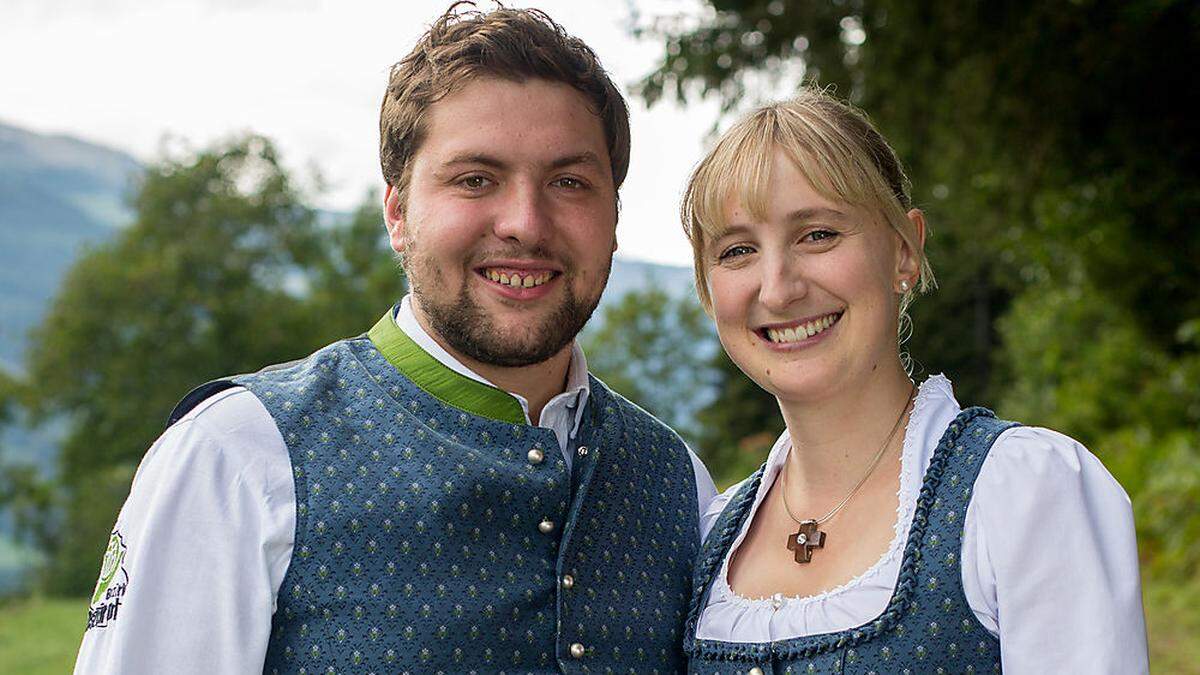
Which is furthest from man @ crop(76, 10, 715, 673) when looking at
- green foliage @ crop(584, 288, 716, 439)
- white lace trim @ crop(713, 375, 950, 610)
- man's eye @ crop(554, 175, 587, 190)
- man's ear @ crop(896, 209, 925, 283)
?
green foliage @ crop(584, 288, 716, 439)

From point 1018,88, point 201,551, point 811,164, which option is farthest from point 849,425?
point 1018,88

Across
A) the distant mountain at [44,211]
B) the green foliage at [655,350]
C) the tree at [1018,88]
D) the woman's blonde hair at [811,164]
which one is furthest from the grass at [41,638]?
the distant mountain at [44,211]

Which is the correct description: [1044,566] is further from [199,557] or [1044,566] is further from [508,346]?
[199,557]

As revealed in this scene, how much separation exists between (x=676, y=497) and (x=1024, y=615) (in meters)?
0.76

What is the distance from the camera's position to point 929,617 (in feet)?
5.96

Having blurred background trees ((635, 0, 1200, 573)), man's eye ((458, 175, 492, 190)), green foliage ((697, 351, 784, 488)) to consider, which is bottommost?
man's eye ((458, 175, 492, 190))

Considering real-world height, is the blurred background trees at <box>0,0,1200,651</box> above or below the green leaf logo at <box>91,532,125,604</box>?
above

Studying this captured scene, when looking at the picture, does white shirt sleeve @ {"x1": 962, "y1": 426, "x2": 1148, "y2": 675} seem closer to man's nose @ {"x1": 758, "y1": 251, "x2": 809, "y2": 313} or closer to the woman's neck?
the woman's neck

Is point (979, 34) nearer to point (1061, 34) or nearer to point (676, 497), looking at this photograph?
point (1061, 34)

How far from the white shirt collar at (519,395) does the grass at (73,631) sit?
170 inches

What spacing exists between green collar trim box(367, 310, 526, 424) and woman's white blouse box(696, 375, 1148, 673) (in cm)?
60

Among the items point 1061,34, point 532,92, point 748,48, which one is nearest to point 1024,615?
point 532,92

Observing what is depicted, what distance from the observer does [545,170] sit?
213 centimetres

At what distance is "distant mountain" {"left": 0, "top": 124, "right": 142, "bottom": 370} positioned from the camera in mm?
76000
